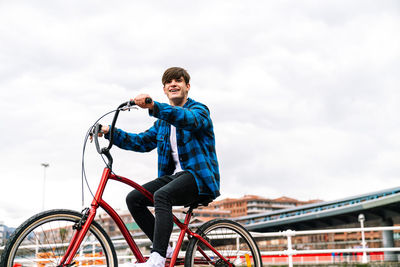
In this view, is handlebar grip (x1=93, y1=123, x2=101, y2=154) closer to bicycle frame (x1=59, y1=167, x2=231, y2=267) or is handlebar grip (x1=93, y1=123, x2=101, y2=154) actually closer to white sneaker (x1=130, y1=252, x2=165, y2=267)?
bicycle frame (x1=59, y1=167, x2=231, y2=267)

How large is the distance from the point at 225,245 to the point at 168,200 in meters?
0.98

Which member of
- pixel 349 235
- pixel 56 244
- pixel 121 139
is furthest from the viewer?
pixel 349 235

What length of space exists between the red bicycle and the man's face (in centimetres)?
64

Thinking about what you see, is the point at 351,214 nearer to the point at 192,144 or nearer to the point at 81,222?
the point at 192,144

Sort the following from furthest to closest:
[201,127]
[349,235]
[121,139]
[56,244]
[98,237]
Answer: [349,235] → [121,139] → [201,127] → [98,237] → [56,244]

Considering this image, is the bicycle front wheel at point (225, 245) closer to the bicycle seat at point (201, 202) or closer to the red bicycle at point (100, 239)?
the red bicycle at point (100, 239)

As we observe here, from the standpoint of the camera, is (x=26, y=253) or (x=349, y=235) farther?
(x=349, y=235)

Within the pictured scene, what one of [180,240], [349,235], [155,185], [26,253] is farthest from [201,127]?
[349,235]

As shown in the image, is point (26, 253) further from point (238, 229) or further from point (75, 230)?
point (238, 229)

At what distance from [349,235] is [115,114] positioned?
11546cm

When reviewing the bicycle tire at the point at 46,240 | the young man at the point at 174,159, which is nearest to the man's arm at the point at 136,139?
the young man at the point at 174,159

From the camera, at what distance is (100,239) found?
3.01m

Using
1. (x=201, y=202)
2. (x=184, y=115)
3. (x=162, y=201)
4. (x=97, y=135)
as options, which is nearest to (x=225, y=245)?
(x=201, y=202)

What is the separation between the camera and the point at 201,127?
334cm
